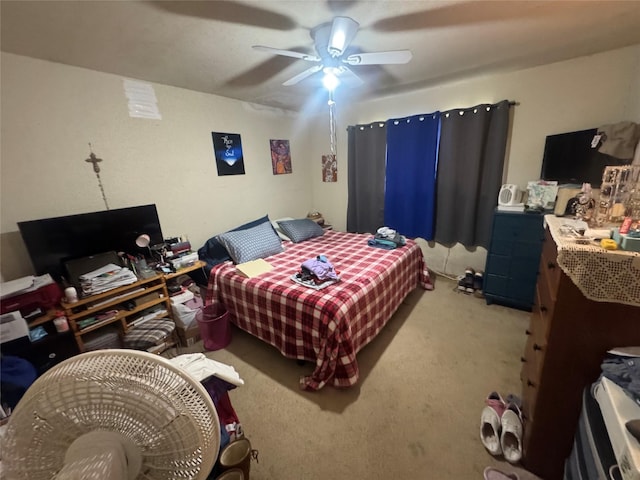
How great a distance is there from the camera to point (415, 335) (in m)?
2.26

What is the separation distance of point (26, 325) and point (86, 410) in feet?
5.22

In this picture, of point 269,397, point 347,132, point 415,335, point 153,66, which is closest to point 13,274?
point 153,66

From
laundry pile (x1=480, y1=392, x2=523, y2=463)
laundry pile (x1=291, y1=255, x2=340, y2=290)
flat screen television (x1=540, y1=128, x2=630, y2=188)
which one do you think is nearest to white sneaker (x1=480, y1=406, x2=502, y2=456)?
laundry pile (x1=480, y1=392, x2=523, y2=463)

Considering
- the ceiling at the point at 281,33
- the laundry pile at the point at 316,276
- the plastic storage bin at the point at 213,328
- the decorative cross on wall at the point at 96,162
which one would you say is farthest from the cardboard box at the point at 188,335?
the ceiling at the point at 281,33

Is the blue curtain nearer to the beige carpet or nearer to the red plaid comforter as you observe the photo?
the red plaid comforter

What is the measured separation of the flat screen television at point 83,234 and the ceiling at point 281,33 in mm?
1100

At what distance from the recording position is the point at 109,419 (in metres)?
0.56

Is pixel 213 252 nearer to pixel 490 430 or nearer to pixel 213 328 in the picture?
pixel 213 328

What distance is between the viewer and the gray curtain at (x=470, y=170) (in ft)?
8.62

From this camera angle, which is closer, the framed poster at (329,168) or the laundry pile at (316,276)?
the laundry pile at (316,276)

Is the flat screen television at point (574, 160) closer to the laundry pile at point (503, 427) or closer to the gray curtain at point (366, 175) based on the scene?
the gray curtain at point (366, 175)

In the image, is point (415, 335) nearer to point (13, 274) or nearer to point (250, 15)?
point (250, 15)

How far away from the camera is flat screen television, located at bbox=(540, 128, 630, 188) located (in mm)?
2146

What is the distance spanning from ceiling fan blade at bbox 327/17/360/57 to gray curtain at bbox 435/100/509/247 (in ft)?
5.82
